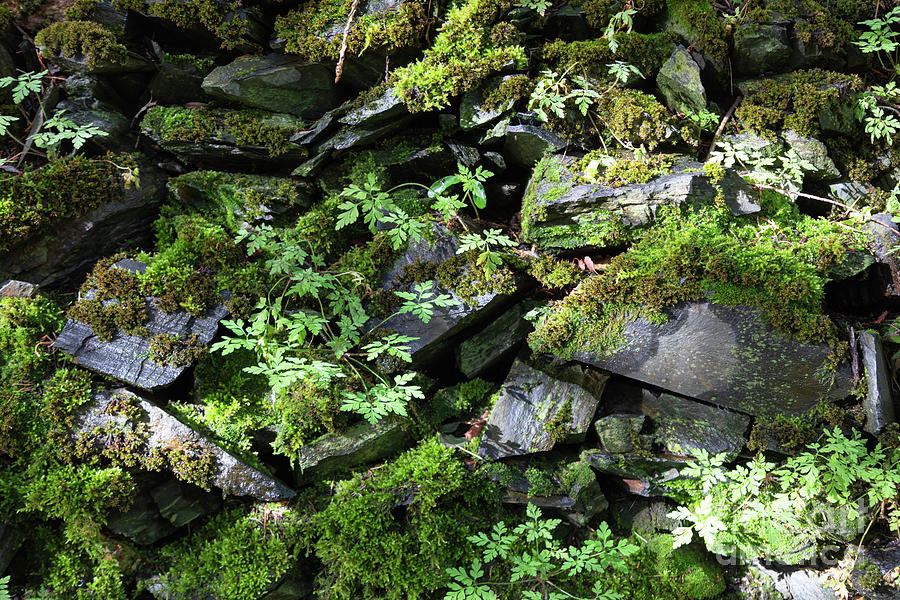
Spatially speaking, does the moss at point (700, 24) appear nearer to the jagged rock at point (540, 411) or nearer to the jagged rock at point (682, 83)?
the jagged rock at point (682, 83)

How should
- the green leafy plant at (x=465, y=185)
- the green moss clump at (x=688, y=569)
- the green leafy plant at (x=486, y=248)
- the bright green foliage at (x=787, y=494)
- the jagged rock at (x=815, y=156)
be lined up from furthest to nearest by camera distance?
1. the jagged rock at (x=815, y=156)
2. the green leafy plant at (x=465, y=185)
3. the green leafy plant at (x=486, y=248)
4. the green moss clump at (x=688, y=569)
5. the bright green foliage at (x=787, y=494)

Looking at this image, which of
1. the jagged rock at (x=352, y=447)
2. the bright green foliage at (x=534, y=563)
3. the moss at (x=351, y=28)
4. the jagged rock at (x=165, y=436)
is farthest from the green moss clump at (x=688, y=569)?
the moss at (x=351, y=28)

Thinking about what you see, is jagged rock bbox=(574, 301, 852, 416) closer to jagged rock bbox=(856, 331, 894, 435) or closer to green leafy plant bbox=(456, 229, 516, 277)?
jagged rock bbox=(856, 331, 894, 435)

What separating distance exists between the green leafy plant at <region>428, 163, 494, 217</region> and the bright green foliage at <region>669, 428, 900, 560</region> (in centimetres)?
292

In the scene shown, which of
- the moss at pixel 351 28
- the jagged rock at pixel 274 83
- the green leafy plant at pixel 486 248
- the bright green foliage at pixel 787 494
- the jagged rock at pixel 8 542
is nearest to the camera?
the bright green foliage at pixel 787 494

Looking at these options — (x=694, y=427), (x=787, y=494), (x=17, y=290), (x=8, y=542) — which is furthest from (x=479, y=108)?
(x=8, y=542)

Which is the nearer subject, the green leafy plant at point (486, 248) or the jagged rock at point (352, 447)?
the jagged rock at point (352, 447)

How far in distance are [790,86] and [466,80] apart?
322 cm

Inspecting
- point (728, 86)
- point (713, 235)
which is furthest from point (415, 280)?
point (728, 86)

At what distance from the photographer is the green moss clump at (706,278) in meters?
4.41

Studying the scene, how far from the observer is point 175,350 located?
14.9 ft

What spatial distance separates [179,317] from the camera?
4.69 meters

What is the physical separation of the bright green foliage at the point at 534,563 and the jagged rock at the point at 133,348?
2894 mm

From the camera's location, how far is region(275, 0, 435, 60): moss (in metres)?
5.21
